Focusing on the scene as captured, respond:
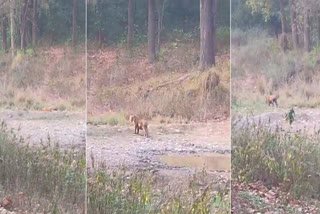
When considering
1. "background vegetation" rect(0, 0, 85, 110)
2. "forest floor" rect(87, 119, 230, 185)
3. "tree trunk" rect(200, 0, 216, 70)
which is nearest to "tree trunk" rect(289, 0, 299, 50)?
"tree trunk" rect(200, 0, 216, 70)

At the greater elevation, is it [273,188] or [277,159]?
[277,159]

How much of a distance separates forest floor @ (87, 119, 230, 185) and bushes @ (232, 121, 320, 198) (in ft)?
0.43

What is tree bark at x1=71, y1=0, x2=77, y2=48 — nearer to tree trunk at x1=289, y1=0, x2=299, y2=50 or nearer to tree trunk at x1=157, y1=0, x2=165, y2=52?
tree trunk at x1=157, y1=0, x2=165, y2=52

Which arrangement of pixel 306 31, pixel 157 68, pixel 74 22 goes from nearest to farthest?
1. pixel 306 31
2. pixel 157 68
3. pixel 74 22

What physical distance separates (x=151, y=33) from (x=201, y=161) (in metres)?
1.34

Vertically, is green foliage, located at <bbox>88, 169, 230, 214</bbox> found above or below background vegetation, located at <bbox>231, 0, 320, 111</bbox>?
below

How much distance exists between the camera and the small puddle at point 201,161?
578 centimetres

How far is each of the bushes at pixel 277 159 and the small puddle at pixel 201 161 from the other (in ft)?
0.31

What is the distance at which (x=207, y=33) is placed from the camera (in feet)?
19.3

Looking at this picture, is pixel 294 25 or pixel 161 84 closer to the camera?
pixel 294 25

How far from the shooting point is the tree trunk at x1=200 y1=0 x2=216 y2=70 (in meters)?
5.84

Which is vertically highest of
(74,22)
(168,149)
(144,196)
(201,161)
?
(74,22)

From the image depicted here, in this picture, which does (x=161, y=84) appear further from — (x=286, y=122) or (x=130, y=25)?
(x=286, y=122)

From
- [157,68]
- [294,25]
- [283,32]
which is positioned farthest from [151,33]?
[294,25]
